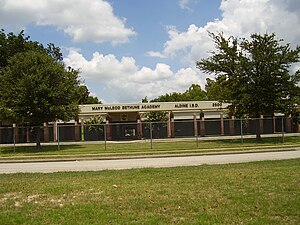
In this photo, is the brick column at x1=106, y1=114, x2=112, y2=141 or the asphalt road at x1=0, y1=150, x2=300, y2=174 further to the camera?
the brick column at x1=106, y1=114, x2=112, y2=141

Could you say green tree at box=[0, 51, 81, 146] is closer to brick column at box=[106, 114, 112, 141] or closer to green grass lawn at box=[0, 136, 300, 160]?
green grass lawn at box=[0, 136, 300, 160]

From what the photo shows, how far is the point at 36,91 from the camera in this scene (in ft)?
106

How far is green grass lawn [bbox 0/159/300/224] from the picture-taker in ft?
20.5

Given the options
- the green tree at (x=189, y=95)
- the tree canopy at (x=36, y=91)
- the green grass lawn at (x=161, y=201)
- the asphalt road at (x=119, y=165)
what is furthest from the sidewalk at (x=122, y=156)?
the green tree at (x=189, y=95)

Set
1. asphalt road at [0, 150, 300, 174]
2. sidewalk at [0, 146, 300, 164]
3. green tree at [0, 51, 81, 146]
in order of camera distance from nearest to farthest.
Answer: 1. asphalt road at [0, 150, 300, 174]
2. sidewalk at [0, 146, 300, 164]
3. green tree at [0, 51, 81, 146]

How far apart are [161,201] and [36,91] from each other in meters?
27.0

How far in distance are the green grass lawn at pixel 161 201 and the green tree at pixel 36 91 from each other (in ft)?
76.1

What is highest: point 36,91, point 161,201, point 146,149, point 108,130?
point 36,91

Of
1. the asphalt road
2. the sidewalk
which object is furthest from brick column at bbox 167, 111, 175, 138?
the asphalt road

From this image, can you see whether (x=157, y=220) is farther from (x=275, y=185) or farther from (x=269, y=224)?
(x=275, y=185)

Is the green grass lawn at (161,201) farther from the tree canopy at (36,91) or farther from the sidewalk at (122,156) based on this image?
the tree canopy at (36,91)

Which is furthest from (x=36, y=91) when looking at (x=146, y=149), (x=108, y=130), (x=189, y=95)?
(x=189, y=95)

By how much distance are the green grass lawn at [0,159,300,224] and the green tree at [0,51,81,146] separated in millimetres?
23195

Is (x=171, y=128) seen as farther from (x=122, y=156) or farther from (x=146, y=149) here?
(x=122, y=156)
